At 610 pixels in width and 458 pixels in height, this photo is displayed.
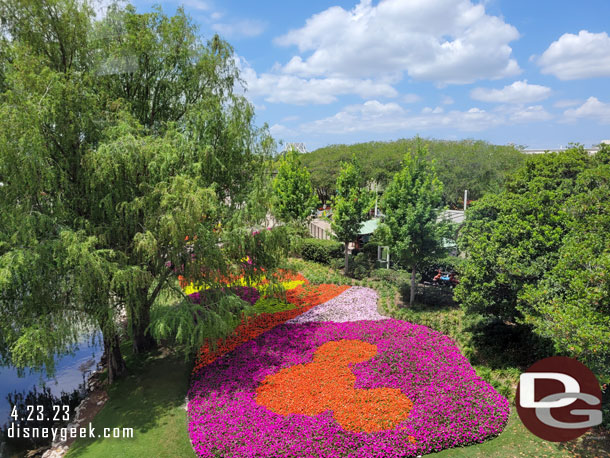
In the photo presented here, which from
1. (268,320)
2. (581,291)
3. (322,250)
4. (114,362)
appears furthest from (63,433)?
(322,250)

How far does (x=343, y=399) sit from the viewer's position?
30.6ft

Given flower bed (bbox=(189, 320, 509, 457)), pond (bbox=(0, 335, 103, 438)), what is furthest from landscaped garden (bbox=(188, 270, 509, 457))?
pond (bbox=(0, 335, 103, 438))

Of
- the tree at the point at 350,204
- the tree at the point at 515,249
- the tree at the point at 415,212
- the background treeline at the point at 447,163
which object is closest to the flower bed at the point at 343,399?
the tree at the point at 515,249

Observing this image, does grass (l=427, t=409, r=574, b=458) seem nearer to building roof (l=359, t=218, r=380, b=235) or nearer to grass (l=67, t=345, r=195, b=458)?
grass (l=67, t=345, r=195, b=458)

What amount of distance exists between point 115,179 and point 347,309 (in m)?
9.96

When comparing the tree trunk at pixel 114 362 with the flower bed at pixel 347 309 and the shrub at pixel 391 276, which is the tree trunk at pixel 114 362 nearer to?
the flower bed at pixel 347 309

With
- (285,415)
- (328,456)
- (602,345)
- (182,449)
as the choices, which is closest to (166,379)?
(182,449)

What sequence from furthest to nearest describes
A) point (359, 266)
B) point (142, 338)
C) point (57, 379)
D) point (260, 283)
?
point (359, 266) → point (142, 338) → point (260, 283) → point (57, 379)

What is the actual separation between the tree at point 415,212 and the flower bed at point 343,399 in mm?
3621

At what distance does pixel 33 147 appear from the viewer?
8.45 m

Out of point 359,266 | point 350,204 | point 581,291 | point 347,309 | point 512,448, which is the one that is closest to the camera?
point 581,291

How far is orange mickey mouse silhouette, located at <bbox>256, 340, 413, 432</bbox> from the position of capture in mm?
8633

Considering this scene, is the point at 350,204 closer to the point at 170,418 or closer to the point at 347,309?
the point at 347,309

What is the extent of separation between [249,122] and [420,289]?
1087 cm
